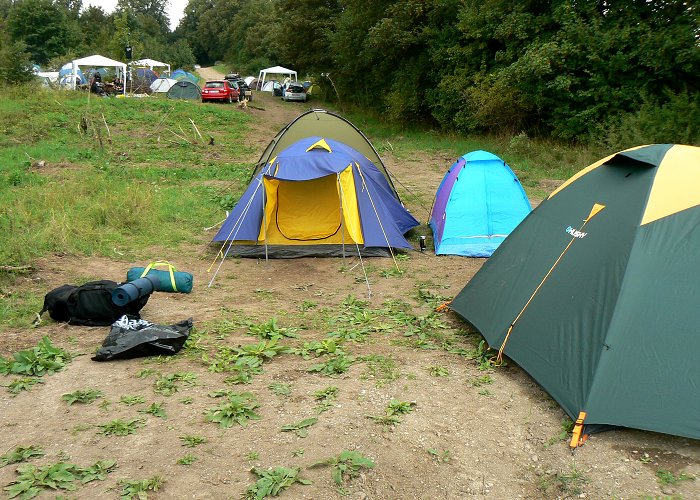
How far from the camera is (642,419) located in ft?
13.5

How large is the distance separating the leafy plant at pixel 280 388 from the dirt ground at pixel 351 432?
Answer: 0.26 feet

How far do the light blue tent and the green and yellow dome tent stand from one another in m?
3.07

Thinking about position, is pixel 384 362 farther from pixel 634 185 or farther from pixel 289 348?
pixel 634 185

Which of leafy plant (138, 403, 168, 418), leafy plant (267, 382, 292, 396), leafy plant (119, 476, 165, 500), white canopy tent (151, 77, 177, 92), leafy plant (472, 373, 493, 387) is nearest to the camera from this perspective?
leafy plant (119, 476, 165, 500)

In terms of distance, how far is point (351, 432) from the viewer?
432 cm

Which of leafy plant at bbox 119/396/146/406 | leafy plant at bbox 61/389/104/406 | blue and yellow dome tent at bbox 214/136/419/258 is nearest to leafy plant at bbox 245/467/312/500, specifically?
leafy plant at bbox 119/396/146/406

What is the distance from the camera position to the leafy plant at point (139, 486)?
11.8 ft

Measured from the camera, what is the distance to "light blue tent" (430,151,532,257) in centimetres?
891

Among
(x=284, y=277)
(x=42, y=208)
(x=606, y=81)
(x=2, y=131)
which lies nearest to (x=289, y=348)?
(x=284, y=277)

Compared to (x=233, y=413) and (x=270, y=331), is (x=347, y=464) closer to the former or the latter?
(x=233, y=413)

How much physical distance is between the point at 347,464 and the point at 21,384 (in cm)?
284

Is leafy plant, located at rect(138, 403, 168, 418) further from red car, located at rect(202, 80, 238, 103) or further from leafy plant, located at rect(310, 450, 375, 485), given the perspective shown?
red car, located at rect(202, 80, 238, 103)

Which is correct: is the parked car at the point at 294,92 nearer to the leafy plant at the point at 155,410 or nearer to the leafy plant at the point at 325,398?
the leafy plant at the point at 325,398

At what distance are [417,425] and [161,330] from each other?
2.62 metres
